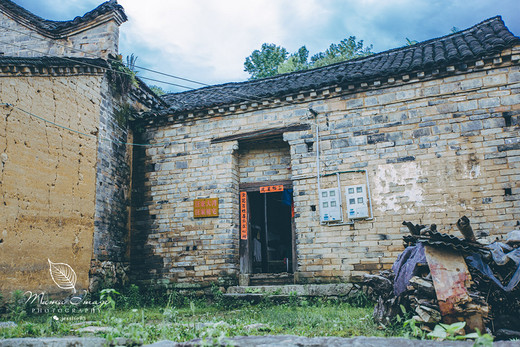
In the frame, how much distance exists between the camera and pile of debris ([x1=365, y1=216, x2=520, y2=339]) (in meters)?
4.23

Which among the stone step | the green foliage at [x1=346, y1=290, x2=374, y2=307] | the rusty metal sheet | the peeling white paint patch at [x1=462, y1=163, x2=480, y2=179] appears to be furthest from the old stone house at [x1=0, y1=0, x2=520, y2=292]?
the rusty metal sheet

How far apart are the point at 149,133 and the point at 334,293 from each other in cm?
657

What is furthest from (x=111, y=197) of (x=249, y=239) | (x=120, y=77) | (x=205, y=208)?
(x=249, y=239)

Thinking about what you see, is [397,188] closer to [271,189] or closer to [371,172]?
[371,172]

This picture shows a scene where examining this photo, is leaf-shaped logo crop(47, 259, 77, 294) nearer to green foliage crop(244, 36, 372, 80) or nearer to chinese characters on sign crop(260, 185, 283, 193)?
chinese characters on sign crop(260, 185, 283, 193)

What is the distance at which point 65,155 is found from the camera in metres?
8.31

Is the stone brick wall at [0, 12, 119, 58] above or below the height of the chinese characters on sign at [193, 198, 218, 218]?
above

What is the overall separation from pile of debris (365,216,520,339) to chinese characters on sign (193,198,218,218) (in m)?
5.15

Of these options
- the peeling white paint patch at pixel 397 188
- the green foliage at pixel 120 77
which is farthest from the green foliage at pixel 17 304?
the peeling white paint patch at pixel 397 188

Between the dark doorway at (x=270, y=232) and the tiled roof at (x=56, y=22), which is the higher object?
the tiled roof at (x=56, y=22)

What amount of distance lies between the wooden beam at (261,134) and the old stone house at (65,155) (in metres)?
2.90

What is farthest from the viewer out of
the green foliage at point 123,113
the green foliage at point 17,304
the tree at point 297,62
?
the tree at point 297,62

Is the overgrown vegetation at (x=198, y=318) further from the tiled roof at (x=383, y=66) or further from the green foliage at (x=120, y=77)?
the green foliage at (x=120, y=77)

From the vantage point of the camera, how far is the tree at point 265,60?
85.8ft
